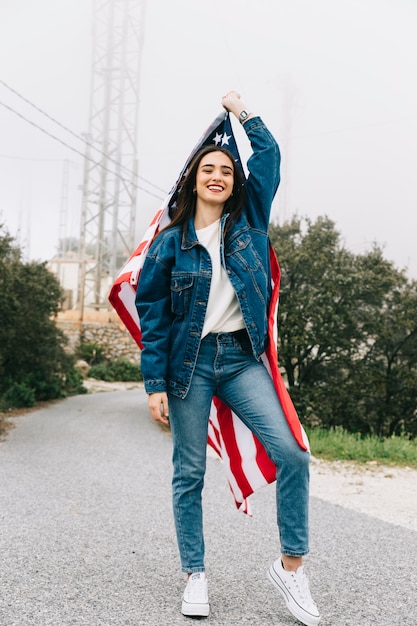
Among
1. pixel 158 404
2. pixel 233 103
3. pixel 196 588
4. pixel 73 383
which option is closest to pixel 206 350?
pixel 158 404

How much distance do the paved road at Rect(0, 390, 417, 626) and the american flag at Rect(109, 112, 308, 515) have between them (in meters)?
0.56

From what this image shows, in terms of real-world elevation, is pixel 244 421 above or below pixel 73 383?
above

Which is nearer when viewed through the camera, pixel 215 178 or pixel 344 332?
pixel 215 178

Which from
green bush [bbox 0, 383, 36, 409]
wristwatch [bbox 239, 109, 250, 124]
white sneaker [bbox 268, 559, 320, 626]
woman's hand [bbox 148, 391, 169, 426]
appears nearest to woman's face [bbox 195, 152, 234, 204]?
wristwatch [bbox 239, 109, 250, 124]

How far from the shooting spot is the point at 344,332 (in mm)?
13312

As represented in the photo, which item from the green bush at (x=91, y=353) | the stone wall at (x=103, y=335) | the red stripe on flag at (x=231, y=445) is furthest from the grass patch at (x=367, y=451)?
the stone wall at (x=103, y=335)

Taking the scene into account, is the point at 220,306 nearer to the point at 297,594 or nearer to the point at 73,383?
the point at 297,594

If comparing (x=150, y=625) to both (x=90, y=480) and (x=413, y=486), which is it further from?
(x=413, y=486)

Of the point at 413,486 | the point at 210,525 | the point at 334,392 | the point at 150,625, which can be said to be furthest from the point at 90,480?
the point at 334,392

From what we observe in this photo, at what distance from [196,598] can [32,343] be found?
15449 millimetres

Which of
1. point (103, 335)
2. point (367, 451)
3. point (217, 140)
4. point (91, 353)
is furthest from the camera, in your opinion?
point (103, 335)

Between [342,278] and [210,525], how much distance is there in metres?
9.09

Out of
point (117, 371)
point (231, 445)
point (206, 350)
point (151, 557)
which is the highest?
point (206, 350)

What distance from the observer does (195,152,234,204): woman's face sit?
2818mm
